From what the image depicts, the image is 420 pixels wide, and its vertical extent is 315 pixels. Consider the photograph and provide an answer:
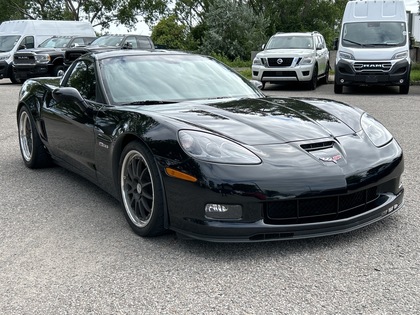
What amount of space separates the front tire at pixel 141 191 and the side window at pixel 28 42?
20.7m

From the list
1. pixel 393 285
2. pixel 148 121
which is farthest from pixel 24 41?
pixel 393 285

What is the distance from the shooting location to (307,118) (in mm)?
4031

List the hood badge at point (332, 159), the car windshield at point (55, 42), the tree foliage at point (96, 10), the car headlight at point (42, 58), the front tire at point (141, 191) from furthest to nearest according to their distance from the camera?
the tree foliage at point (96, 10) → the car windshield at point (55, 42) → the car headlight at point (42, 58) → the front tire at point (141, 191) → the hood badge at point (332, 159)

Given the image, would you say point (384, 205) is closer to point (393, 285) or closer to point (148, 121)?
point (393, 285)

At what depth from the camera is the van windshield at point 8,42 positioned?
22.5 metres

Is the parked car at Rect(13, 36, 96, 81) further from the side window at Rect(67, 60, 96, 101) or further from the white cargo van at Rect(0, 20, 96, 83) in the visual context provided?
the side window at Rect(67, 60, 96, 101)

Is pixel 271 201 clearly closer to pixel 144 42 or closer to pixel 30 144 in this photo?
pixel 30 144

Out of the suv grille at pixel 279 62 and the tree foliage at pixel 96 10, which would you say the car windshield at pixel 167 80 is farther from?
the tree foliage at pixel 96 10

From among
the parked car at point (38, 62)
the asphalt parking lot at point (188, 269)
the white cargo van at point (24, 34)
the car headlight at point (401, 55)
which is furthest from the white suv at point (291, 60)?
the asphalt parking lot at point (188, 269)

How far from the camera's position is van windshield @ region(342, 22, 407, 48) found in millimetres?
14875

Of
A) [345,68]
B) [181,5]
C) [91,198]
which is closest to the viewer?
[91,198]

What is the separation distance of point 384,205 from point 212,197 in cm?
118

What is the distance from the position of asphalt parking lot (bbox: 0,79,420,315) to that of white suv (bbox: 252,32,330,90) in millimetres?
11882

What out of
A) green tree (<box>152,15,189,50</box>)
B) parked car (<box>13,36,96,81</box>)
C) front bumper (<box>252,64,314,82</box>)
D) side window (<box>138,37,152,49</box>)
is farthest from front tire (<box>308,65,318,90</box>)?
green tree (<box>152,15,189,50</box>)
